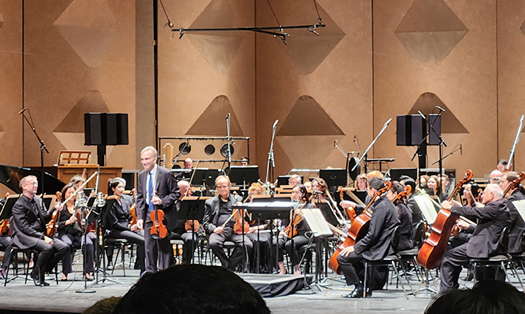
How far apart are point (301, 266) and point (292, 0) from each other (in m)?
9.48

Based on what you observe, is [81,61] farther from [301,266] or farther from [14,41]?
[301,266]

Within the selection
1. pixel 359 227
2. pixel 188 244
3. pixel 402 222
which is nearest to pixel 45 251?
pixel 188 244

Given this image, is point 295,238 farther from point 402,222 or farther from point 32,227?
point 32,227

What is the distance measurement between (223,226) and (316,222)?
2.07 metres

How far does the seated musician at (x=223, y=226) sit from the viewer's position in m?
10.8

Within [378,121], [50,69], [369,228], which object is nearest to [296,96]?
[378,121]

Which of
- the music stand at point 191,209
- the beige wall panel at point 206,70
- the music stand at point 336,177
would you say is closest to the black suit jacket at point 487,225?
the music stand at point 191,209

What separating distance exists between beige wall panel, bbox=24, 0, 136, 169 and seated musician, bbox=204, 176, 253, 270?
253 inches

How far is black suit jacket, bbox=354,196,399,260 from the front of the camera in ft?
28.7

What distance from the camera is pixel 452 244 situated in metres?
10.5

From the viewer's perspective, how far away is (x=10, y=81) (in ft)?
53.4

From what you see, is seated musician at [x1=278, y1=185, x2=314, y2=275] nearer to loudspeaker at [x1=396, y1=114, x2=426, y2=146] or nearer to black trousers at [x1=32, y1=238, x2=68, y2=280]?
black trousers at [x1=32, y1=238, x2=68, y2=280]

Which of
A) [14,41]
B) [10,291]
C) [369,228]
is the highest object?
[14,41]

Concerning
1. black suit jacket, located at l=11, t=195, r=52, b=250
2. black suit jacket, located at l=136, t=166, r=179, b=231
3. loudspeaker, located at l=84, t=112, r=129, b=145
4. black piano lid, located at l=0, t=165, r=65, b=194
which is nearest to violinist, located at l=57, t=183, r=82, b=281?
black suit jacket, located at l=11, t=195, r=52, b=250
